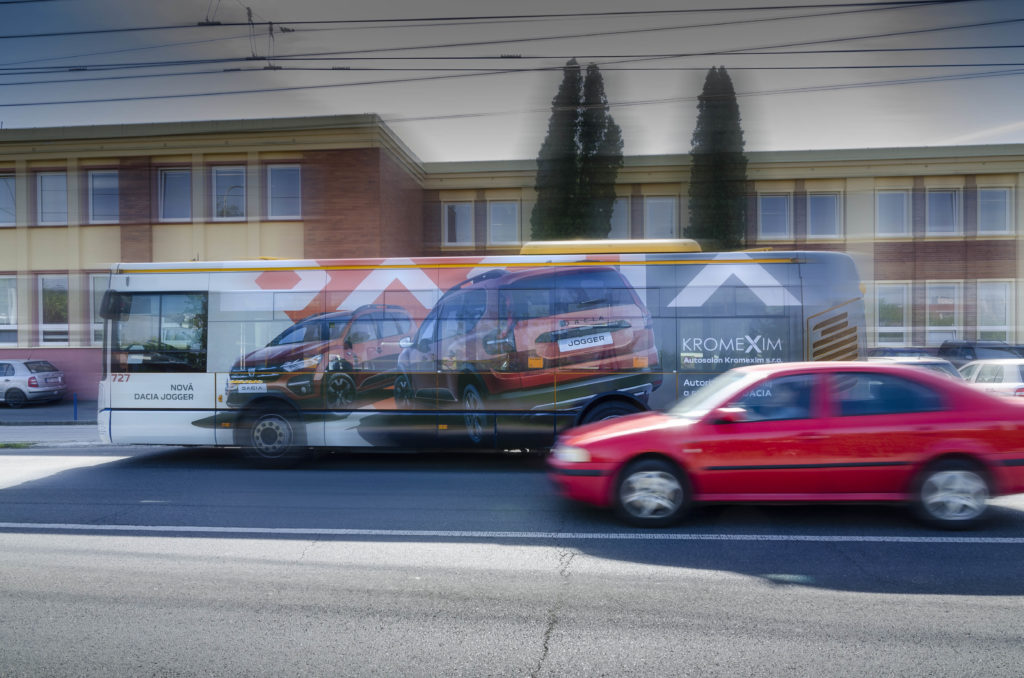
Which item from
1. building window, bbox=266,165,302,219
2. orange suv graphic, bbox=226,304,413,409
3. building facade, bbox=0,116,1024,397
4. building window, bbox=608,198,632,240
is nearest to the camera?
orange suv graphic, bbox=226,304,413,409

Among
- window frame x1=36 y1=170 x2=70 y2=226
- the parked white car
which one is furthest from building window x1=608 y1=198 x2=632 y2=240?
window frame x1=36 y1=170 x2=70 y2=226

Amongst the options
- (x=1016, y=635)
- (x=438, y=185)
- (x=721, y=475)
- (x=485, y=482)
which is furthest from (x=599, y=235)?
(x=1016, y=635)

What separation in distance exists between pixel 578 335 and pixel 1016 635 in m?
6.15

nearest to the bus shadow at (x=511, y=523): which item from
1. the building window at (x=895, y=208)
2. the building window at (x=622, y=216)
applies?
the building window at (x=622, y=216)

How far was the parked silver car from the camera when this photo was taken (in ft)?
67.2

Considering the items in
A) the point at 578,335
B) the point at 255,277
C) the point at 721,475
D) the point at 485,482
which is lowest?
the point at 485,482

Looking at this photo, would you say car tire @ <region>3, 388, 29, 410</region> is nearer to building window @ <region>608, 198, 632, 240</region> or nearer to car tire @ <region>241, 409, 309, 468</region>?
car tire @ <region>241, 409, 309, 468</region>

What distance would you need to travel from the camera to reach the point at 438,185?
82.9 feet

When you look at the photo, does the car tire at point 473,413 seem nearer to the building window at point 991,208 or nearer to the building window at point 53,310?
the building window at point 53,310

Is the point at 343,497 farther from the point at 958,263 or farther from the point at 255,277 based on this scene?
the point at 958,263

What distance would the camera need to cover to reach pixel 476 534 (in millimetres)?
6152

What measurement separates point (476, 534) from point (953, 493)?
422 centimetres

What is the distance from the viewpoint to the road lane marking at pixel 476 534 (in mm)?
5777

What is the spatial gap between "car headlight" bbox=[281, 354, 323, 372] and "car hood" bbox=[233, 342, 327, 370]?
52mm
